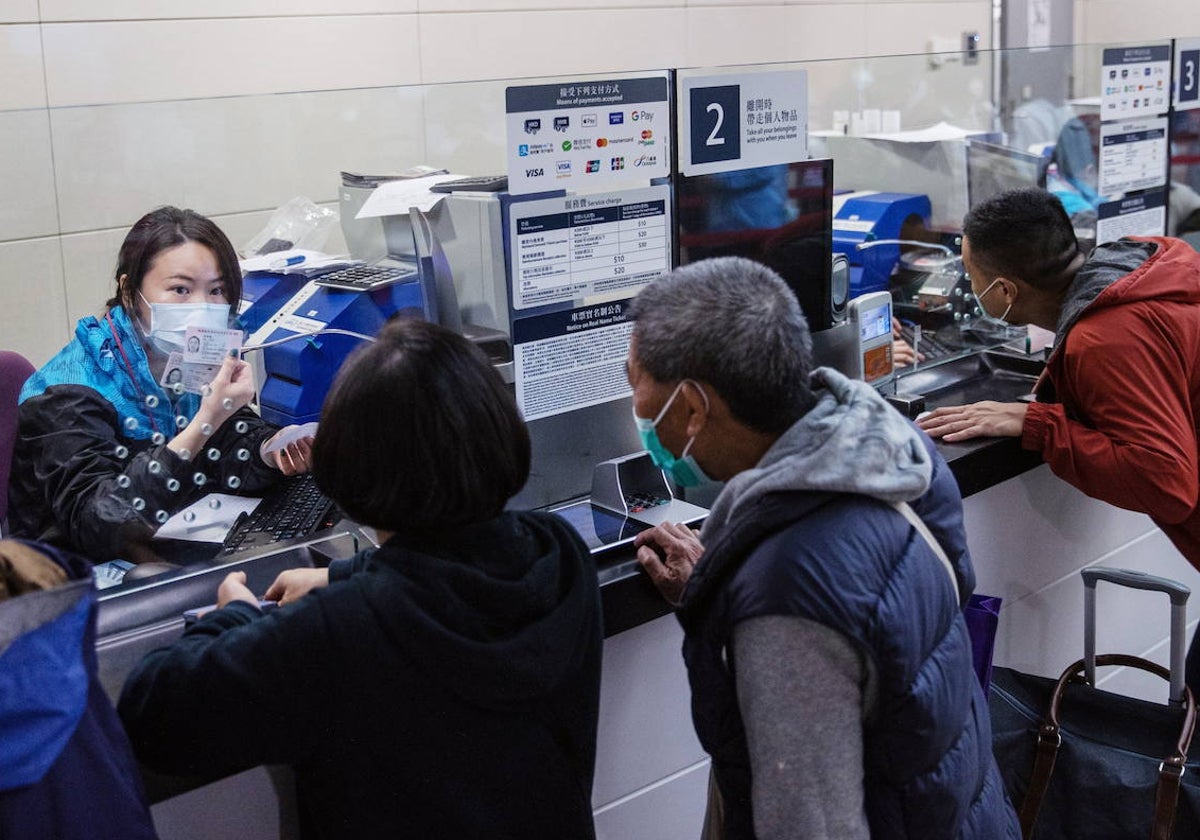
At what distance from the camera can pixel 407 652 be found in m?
1.27

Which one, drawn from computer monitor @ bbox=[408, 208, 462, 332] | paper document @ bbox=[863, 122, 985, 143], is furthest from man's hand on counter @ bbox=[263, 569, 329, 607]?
paper document @ bbox=[863, 122, 985, 143]

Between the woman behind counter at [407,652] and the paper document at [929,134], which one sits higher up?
the paper document at [929,134]

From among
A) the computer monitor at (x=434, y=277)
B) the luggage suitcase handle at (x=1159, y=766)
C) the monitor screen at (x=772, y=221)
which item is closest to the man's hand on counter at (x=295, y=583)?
the computer monitor at (x=434, y=277)

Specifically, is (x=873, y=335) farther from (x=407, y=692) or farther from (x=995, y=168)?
(x=407, y=692)

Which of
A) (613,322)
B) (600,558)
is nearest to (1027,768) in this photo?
(600,558)

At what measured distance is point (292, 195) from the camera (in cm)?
252

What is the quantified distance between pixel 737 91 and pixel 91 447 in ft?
4.12

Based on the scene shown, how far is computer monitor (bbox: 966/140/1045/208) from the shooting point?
3354 millimetres

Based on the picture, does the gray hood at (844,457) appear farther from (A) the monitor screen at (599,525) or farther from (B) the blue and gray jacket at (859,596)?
(A) the monitor screen at (599,525)

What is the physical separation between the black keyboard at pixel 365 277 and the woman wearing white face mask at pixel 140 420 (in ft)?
0.55

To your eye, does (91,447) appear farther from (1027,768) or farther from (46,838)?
(1027,768)

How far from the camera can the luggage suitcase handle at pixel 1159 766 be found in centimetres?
204

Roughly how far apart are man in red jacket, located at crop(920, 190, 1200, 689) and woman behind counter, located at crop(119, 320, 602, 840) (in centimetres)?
126

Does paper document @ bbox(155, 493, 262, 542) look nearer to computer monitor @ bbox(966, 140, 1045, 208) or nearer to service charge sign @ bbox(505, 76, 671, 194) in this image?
service charge sign @ bbox(505, 76, 671, 194)
